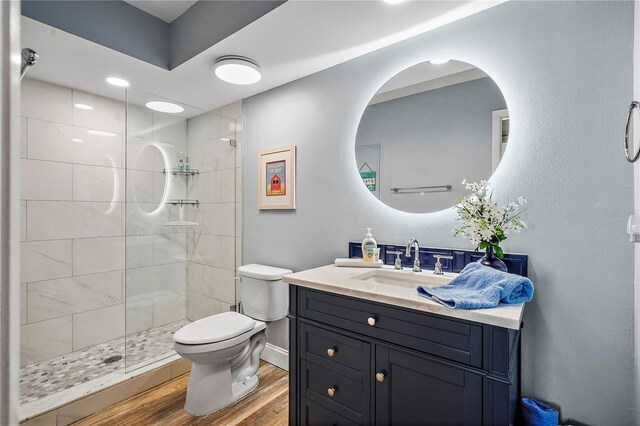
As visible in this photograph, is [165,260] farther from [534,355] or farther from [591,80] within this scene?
[591,80]

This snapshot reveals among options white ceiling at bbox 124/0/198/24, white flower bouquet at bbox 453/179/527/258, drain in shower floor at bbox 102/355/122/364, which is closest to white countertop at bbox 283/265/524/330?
white flower bouquet at bbox 453/179/527/258

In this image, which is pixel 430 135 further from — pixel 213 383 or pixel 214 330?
pixel 213 383

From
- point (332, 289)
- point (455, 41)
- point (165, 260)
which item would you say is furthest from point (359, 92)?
point (165, 260)

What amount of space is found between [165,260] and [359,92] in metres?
2.10

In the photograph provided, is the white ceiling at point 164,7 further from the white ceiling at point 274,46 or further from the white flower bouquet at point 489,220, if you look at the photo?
the white flower bouquet at point 489,220

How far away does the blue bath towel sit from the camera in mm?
1069

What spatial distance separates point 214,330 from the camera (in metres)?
1.89

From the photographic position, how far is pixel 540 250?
1.39 meters

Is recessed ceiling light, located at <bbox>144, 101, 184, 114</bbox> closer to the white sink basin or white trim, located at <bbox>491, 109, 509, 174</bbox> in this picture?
the white sink basin

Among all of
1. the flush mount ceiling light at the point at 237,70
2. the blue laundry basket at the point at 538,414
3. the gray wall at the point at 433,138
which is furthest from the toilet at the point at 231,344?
the blue laundry basket at the point at 538,414

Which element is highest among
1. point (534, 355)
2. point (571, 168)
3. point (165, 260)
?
point (571, 168)

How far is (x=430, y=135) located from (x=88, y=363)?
296 cm

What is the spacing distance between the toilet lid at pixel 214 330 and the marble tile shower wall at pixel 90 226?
751mm

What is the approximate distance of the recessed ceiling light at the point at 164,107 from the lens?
2403 millimetres
